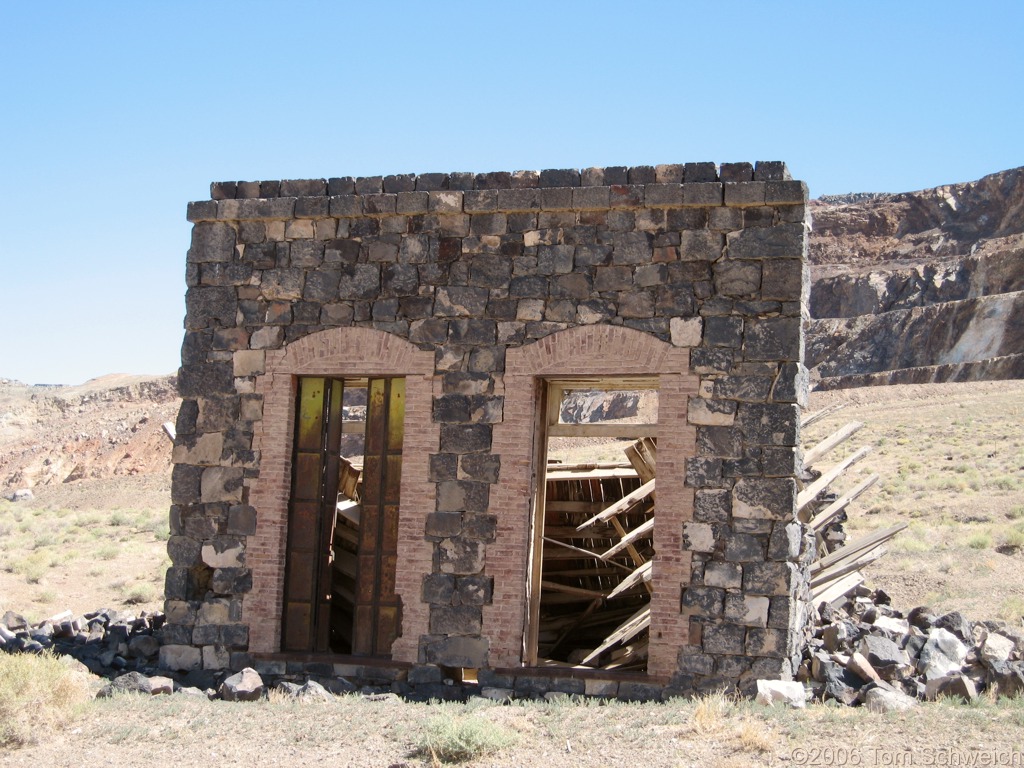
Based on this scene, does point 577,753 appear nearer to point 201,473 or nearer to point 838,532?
point 201,473

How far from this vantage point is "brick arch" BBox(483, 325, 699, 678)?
918 cm

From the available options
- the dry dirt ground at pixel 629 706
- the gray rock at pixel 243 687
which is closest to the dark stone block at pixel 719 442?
the dry dirt ground at pixel 629 706

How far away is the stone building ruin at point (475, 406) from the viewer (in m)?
9.15

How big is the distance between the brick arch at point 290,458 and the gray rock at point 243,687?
1.03 meters

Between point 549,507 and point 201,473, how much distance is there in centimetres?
471

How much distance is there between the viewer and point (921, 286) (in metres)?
68.4

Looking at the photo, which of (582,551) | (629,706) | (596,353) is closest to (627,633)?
(582,551)

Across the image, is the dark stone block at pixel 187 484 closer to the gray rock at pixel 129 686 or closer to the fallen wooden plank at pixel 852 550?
the gray rock at pixel 129 686

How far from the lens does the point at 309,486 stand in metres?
10.5

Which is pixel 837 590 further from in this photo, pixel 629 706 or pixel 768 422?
pixel 629 706

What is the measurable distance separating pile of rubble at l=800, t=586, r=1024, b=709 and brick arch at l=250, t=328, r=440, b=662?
3569 millimetres

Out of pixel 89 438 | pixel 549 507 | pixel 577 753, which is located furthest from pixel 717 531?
pixel 89 438

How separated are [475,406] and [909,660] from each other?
4.50m

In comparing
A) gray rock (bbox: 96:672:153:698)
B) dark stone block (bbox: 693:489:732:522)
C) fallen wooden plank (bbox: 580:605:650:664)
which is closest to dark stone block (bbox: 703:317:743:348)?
dark stone block (bbox: 693:489:732:522)
